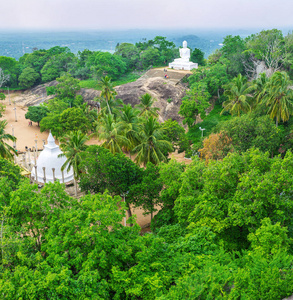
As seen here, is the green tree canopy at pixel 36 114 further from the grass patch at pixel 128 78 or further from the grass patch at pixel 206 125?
the grass patch at pixel 206 125

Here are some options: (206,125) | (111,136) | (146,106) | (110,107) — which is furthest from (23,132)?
(206,125)

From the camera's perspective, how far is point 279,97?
1305 inches

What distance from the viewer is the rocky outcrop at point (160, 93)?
5369 cm

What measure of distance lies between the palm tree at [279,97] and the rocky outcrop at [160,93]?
20.5 metres

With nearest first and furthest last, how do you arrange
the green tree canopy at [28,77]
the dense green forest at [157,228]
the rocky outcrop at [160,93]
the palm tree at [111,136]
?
the dense green forest at [157,228] → the palm tree at [111,136] → the rocky outcrop at [160,93] → the green tree canopy at [28,77]

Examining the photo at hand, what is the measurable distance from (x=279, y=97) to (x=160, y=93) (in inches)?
1040

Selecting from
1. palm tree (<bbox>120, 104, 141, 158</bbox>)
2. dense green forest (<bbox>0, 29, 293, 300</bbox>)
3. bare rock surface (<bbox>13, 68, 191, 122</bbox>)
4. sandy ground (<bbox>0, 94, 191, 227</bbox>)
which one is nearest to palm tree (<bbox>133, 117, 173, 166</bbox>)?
dense green forest (<bbox>0, 29, 293, 300</bbox>)

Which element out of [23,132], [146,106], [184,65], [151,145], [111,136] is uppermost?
[184,65]

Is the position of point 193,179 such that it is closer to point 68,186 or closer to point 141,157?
point 141,157

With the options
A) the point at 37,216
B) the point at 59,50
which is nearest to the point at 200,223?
the point at 37,216

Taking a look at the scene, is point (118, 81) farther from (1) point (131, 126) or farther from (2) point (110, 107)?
(1) point (131, 126)

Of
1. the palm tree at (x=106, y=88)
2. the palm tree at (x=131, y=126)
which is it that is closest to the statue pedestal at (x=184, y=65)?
the palm tree at (x=106, y=88)

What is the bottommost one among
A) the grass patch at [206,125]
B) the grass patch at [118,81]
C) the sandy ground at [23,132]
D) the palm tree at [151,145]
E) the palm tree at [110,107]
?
the sandy ground at [23,132]

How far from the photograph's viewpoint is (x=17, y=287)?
42.7 ft
